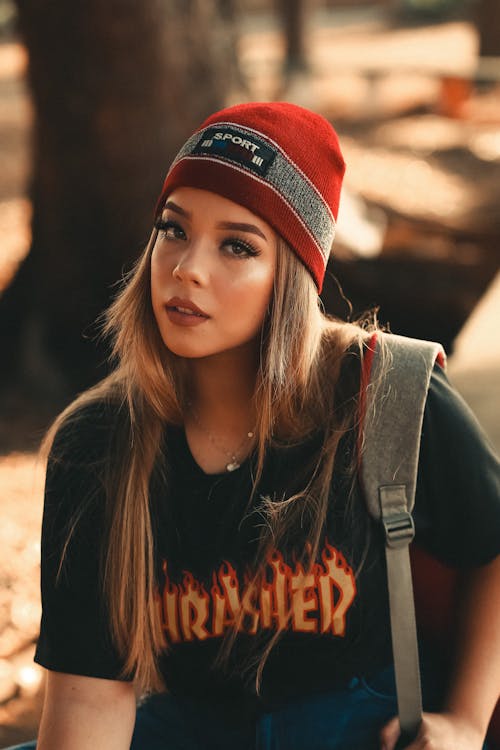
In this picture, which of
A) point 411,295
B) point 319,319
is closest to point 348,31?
point 411,295

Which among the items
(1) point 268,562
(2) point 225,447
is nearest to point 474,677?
(1) point 268,562

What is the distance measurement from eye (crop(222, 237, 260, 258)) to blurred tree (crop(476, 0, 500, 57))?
1581cm

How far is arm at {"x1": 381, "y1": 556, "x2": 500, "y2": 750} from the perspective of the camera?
1754 mm

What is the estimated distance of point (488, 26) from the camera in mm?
16109

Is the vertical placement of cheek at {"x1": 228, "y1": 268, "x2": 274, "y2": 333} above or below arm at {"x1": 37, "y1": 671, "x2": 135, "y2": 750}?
above

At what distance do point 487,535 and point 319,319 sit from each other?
1.82 ft

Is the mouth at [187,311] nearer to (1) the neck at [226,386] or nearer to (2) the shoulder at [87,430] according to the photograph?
(1) the neck at [226,386]

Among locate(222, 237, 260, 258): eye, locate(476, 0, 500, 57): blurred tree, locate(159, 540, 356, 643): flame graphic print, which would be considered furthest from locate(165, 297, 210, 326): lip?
locate(476, 0, 500, 57): blurred tree

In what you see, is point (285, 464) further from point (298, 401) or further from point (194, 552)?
point (194, 552)

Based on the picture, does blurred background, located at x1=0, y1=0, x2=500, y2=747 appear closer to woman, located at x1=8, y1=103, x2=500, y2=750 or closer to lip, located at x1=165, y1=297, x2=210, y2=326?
woman, located at x1=8, y1=103, x2=500, y2=750

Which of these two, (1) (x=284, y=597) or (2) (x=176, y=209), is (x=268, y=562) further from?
(2) (x=176, y=209)

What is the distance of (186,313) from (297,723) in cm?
87

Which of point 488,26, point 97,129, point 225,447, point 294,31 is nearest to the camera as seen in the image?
point 225,447

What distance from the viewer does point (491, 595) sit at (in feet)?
5.97
